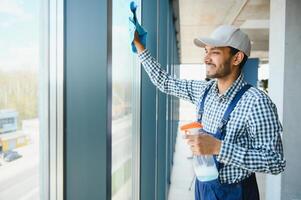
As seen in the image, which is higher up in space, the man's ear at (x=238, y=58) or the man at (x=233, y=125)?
the man's ear at (x=238, y=58)

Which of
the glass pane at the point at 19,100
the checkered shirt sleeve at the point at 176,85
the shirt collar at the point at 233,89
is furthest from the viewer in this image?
the checkered shirt sleeve at the point at 176,85

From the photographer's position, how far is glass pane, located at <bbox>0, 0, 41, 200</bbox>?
2.54 feet

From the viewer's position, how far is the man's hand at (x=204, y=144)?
5.15 feet

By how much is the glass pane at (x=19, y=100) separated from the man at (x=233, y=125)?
2.81ft

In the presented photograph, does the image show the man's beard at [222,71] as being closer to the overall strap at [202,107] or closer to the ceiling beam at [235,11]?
the overall strap at [202,107]

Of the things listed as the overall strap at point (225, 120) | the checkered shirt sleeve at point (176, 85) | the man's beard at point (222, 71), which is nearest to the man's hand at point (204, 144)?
the overall strap at point (225, 120)

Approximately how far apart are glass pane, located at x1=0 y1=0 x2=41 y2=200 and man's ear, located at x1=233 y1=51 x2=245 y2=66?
50.6 inches

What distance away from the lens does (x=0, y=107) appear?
76 cm

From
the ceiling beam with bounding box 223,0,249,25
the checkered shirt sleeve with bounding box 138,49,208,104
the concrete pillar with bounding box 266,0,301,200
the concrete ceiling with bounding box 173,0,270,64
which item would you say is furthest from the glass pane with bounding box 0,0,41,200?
the ceiling beam with bounding box 223,0,249,25

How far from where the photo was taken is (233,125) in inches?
68.1

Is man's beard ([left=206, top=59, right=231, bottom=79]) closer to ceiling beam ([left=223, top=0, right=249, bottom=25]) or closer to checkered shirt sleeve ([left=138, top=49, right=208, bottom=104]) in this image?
checkered shirt sleeve ([left=138, top=49, right=208, bottom=104])

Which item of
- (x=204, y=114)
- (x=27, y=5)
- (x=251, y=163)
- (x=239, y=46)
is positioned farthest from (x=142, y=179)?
(x=27, y=5)

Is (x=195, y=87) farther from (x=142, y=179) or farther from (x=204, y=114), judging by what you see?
(x=142, y=179)

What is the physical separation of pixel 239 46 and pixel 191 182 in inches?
167
